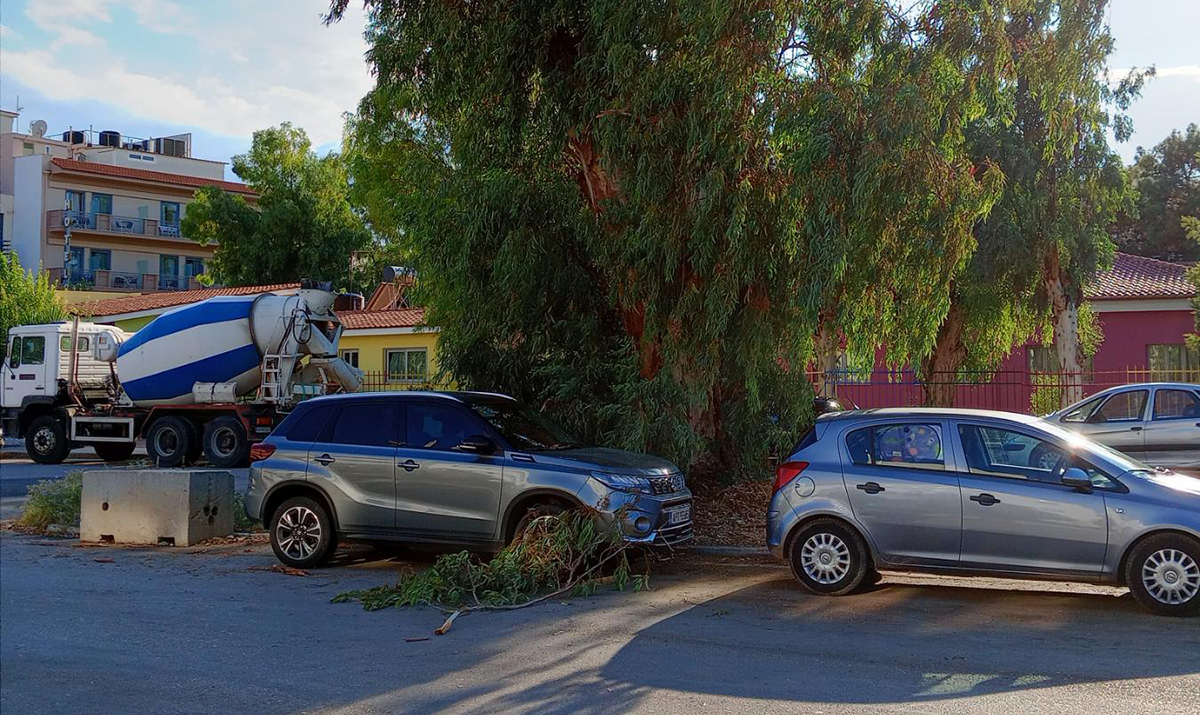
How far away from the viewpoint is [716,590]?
32.1 ft

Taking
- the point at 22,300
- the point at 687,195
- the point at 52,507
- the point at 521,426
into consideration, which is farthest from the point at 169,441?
the point at 22,300

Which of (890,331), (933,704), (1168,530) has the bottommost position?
(933,704)

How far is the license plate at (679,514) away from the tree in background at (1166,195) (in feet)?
148

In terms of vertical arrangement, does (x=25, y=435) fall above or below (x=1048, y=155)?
below

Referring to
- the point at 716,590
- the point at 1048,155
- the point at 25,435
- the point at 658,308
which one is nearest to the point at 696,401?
Answer: the point at 658,308

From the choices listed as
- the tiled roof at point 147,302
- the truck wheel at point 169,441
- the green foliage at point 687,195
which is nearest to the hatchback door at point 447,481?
the green foliage at point 687,195

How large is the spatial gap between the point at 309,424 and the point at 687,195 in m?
4.63

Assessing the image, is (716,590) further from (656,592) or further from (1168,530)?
Answer: (1168,530)

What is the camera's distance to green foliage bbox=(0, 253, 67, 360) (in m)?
41.2

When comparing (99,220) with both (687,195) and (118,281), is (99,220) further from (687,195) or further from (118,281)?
(687,195)

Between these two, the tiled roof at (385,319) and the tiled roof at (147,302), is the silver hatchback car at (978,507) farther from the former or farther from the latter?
the tiled roof at (147,302)

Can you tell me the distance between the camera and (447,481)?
10375mm

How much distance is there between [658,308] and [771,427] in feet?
10.9

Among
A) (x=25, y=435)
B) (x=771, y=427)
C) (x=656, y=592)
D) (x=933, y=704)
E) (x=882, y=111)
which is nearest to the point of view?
(x=933, y=704)
